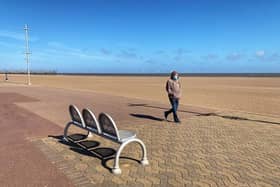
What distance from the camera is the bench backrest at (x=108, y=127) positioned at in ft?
13.7

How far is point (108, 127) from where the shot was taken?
436 cm

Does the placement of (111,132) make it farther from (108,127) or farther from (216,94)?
(216,94)

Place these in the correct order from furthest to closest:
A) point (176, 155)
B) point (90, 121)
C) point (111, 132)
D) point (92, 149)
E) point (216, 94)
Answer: point (216, 94)
point (92, 149)
point (90, 121)
point (176, 155)
point (111, 132)

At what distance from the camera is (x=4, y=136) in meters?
6.06

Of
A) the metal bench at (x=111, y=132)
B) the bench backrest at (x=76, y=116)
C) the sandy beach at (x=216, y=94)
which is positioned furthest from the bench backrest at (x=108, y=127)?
the sandy beach at (x=216, y=94)

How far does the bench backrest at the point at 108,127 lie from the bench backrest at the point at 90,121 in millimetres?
151

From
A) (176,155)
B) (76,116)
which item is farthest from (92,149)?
(176,155)

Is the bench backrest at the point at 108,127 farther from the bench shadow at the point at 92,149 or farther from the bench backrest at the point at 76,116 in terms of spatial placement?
the bench backrest at the point at 76,116

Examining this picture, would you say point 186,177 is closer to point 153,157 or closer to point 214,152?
point 153,157

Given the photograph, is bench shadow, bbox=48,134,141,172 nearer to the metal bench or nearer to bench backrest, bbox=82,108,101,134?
the metal bench

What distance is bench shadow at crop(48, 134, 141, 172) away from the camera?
4.61m

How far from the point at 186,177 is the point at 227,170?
73 centimetres

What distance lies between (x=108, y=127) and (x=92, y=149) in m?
1.00

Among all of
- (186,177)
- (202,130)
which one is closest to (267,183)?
(186,177)
